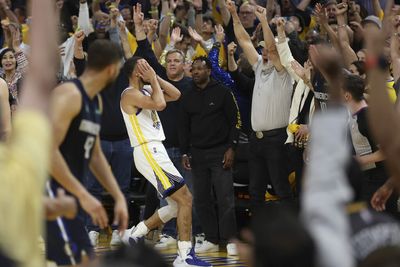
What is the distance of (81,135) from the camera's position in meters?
7.25

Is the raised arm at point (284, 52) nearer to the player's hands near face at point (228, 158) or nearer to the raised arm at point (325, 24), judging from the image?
the raised arm at point (325, 24)

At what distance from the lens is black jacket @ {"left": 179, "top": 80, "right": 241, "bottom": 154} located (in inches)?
515

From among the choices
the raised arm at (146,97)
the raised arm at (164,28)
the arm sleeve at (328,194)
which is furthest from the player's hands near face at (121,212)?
the raised arm at (164,28)

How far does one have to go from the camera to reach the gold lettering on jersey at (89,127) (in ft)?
23.7

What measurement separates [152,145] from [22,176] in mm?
7803

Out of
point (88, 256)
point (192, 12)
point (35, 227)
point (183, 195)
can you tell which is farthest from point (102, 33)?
point (35, 227)

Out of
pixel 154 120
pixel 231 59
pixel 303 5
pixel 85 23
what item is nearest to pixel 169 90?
pixel 154 120

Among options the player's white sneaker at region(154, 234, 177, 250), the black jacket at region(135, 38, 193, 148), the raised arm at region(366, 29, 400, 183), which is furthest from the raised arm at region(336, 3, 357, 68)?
the raised arm at region(366, 29, 400, 183)

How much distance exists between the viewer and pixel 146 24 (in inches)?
581

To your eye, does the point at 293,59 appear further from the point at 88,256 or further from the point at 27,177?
the point at 27,177

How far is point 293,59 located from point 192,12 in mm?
4609

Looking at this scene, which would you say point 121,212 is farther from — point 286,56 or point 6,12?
point 6,12

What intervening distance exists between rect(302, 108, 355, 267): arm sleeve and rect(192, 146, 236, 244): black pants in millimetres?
8575

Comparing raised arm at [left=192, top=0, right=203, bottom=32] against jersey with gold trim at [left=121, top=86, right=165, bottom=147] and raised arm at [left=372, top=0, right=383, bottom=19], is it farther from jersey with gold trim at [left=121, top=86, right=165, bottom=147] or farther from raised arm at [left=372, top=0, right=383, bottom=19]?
jersey with gold trim at [left=121, top=86, right=165, bottom=147]
